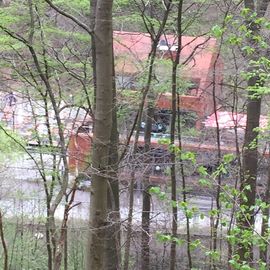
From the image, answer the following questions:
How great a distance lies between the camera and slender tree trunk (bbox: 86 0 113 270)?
367cm

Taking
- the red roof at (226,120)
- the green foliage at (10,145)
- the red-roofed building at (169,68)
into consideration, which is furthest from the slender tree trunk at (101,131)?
the red roof at (226,120)

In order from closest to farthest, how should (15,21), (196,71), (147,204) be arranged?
(15,21) < (196,71) < (147,204)

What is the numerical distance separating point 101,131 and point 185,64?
396 centimetres

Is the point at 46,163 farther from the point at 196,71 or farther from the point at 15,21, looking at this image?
the point at 196,71

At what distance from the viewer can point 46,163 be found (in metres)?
7.34

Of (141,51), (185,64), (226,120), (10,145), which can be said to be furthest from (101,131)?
(226,120)

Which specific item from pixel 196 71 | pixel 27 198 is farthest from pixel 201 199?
pixel 27 198

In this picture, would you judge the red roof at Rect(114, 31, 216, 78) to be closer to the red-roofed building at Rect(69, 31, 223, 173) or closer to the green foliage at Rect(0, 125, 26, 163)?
the red-roofed building at Rect(69, 31, 223, 173)

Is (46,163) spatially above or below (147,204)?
above

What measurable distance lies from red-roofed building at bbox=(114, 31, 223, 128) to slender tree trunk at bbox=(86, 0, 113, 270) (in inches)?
121

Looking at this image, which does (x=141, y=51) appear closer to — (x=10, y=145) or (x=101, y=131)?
(x=10, y=145)

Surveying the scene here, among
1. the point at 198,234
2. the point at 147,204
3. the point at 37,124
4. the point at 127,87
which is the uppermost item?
the point at 127,87

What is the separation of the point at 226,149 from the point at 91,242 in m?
6.02

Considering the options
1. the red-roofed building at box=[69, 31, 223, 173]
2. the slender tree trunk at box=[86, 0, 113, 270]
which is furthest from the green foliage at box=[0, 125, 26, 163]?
the slender tree trunk at box=[86, 0, 113, 270]
